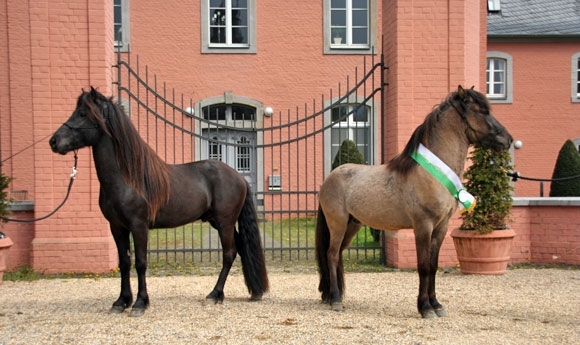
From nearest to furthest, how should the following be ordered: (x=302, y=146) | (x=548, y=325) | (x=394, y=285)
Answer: (x=548, y=325)
(x=394, y=285)
(x=302, y=146)

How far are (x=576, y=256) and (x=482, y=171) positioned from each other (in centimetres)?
206

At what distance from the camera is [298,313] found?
585 centimetres

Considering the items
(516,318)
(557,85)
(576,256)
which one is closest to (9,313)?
(516,318)

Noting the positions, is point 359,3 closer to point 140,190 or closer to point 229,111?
point 229,111

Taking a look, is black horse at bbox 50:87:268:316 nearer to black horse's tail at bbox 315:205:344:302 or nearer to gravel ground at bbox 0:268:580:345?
gravel ground at bbox 0:268:580:345

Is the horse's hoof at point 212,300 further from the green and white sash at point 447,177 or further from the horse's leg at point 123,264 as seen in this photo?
the green and white sash at point 447,177

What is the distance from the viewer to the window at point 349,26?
17.4 m

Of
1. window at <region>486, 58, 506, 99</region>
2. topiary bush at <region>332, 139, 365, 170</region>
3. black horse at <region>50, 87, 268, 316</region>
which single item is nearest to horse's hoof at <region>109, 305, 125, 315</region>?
black horse at <region>50, 87, 268, 316</region>

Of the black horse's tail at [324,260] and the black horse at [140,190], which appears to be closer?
the black horse at [140,190]

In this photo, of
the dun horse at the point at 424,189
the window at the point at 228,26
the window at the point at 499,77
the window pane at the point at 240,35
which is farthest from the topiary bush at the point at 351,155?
the window at the point at 499,77

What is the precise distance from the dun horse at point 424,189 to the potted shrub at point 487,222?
2.40 meters

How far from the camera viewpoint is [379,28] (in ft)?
57.2

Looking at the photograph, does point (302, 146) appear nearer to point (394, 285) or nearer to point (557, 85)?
point (394, 285)

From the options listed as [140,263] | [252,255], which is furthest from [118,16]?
[140,263]
